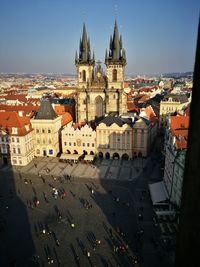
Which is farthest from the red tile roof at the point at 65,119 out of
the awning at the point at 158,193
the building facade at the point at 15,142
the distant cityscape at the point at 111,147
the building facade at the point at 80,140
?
the awning at the point at 158,193

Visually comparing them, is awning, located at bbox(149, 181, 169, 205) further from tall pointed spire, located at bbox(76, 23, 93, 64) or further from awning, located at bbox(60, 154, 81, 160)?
tall pointed spire, located at bbox(76, 23, 93, 64)

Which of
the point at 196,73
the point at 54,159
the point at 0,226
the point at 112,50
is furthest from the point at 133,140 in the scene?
the point at 196,73

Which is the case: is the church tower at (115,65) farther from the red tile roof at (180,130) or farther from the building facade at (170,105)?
the red tile roof at (180,130)

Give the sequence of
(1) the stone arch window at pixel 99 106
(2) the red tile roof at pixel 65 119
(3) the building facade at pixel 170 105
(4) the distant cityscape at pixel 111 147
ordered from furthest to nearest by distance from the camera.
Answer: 1. (3) the building facade at pixel 170 105
2. (1) the stone arch window at pixel 99 106
3. (2) the red tile roof at pixel 65 119
4. (4) the distant cityscape at pixel 111 147

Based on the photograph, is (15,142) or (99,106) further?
(99,106)

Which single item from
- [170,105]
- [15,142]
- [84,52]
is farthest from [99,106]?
[15,142]

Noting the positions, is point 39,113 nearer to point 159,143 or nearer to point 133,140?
point 133,140

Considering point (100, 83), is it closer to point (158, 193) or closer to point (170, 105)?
point (170, 105)
